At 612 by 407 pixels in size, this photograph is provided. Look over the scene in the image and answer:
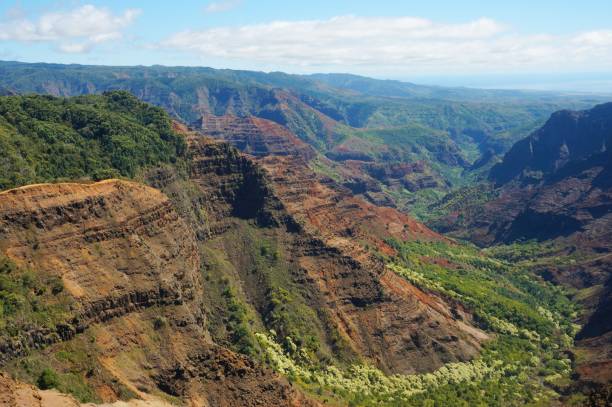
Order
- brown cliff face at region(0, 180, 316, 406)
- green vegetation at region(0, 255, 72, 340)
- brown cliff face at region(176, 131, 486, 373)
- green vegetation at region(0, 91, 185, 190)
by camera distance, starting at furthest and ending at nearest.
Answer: brown cliff face at region(176, 131, 486, 373) → green vegetation at region(0, 91, 185, 190) → brown cliff face at region(0, 180, 316, 406) → green vegetation at region(0, 255, 72, 340)

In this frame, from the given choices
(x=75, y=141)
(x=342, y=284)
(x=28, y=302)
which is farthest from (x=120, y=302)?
(x=342, y=284)

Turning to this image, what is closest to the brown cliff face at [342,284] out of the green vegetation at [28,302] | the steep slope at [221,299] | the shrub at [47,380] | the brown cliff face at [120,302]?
the steep slope at [221,299]

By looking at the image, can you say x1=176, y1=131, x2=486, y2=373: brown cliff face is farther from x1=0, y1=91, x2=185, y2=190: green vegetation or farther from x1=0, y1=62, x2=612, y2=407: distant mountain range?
x1=0, y1=91, x2=185, y2=190: green vegetation

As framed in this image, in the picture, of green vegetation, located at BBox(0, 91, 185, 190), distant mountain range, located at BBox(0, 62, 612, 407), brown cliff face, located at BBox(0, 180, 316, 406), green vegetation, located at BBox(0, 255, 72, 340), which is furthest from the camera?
green vegetation, located at BBox(0, 91, 185, 190)

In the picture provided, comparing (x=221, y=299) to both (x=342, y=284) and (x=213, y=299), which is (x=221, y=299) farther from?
(x=342, y=284)

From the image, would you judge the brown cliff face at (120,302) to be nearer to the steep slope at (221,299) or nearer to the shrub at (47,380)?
the steep slope at (221,299)

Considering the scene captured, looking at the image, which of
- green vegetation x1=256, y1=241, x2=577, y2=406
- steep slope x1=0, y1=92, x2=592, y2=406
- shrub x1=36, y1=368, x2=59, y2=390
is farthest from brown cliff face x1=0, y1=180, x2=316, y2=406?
green vegetation x1=256, y1=241, x2=577, y2=406
